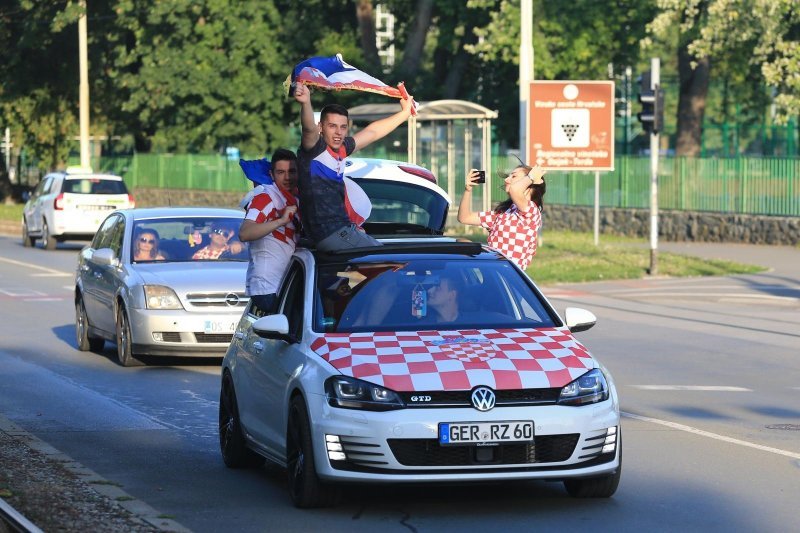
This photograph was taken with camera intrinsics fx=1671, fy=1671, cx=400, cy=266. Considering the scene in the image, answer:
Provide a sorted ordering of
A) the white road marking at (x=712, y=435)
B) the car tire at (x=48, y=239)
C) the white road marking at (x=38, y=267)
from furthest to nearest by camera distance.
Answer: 1. the car tire at (x=48, y=239)
2. the white road marking at (x=38, y=267)
3. the white road marking at (x=712, y=435)

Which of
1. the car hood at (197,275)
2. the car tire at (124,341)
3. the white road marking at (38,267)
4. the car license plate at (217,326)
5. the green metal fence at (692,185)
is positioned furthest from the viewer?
the green metal fence at (692,185)

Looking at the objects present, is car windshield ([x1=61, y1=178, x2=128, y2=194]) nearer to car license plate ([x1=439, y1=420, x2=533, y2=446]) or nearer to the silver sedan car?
the silver sedan car

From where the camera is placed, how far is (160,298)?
15.1 meters

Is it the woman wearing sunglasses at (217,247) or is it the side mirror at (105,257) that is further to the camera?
the woman wearing sunglasses at (217,247)

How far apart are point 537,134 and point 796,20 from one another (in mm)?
7522

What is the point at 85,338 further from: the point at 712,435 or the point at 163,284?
the point at 712,435

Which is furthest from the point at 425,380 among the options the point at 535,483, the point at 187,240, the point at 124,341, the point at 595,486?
the point at 187,240

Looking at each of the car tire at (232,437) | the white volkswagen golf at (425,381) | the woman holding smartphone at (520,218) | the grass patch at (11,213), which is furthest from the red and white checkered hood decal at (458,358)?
the grass patch at (11,213)

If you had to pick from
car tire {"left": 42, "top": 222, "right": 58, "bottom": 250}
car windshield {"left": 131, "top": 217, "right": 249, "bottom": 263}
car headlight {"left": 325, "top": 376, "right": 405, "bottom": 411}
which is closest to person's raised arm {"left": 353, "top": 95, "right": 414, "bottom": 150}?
car headlight {"left": 325, "top": 376, "right": 405, "bottom": 411}

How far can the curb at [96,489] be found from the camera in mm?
7582

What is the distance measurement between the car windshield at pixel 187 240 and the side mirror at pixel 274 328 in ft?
24.4

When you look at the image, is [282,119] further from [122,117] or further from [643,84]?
[643,84]

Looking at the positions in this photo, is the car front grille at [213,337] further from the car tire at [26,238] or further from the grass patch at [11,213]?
the grass patch at [11,213]

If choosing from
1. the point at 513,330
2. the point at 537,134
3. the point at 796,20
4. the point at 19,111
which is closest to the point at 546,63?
the point at 796,20
